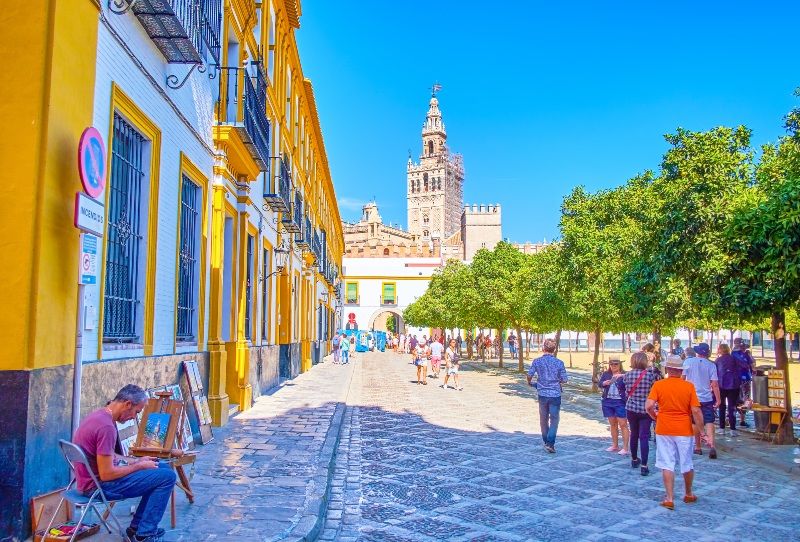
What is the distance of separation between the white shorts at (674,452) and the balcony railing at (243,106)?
25.9 feet

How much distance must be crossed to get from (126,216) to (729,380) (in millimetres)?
10741

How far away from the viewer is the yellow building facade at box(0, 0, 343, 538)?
4.95 meters

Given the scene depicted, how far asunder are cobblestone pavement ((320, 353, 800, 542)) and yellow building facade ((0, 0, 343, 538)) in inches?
98.7

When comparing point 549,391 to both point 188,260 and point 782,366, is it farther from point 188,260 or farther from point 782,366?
point 188,260

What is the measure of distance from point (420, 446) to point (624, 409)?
3.02m

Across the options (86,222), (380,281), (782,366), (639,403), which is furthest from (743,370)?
(380,281)

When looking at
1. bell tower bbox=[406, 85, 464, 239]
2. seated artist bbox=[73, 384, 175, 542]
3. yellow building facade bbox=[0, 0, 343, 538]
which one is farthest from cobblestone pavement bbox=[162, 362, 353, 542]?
bell tower bbox=[406, 85, 464, 239]

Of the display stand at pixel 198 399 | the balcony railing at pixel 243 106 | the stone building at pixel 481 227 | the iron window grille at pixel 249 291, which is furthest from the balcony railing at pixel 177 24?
the stone building at pixel 481 227

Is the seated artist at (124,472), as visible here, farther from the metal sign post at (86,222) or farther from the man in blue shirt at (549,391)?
the man in blue shirt at (549,391)

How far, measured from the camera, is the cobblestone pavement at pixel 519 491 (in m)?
6.14

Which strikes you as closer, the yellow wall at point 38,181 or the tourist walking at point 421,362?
the yellow wall at point 38,181

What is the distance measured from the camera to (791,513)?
6926 millimetres

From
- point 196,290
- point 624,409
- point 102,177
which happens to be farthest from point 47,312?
point 624,409

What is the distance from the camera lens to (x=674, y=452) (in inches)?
288
